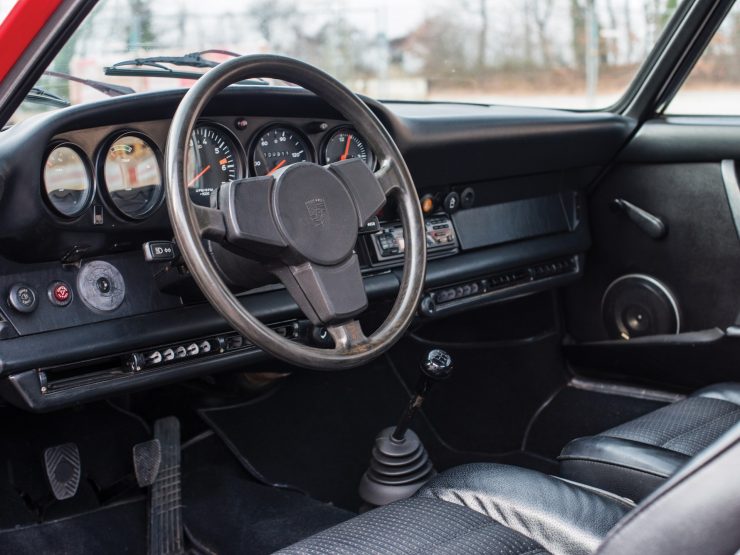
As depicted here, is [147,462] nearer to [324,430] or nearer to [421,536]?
[324,430]

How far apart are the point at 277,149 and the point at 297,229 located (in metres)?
0.56

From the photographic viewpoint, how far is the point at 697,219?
2.52 metres

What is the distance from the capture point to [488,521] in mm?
1361

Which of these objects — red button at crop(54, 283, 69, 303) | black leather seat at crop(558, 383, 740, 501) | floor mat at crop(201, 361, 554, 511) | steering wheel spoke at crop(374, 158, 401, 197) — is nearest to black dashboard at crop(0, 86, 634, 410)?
red button at crop(54, 283, 69, 303)

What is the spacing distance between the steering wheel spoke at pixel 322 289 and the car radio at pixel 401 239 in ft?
1.89

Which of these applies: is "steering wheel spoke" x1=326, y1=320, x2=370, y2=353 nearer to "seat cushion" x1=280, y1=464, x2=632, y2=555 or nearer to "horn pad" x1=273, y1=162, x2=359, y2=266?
"horn pad" x1=273, y1=162, x2=359, y2=266

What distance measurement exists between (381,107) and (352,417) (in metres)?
1.03

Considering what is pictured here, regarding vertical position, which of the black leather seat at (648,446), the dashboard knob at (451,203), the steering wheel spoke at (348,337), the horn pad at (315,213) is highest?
the horn pad at (315,213)

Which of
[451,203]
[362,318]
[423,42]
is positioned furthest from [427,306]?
[423,42]

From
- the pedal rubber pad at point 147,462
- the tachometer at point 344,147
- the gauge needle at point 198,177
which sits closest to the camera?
the gauge needle at point 198,177

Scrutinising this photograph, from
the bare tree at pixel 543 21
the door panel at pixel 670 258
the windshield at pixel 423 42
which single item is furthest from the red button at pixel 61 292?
the bare tree at pixel 543 21

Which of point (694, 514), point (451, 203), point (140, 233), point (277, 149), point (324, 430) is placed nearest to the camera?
point (694, 514)

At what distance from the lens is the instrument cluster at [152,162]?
1641 mm

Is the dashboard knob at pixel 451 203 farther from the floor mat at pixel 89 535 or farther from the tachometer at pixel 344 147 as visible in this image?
the floor mat at pixel 89 535
